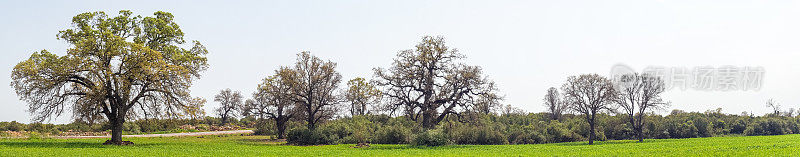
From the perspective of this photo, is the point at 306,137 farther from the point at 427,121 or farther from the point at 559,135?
the point at 559,135

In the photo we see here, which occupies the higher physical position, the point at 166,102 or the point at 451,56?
the point at 451,56

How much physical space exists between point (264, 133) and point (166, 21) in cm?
2597

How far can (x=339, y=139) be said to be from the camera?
1800 inches

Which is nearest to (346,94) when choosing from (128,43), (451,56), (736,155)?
(451,56)

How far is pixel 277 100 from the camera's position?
49781 mm

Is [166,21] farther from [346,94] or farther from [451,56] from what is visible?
[451,56]

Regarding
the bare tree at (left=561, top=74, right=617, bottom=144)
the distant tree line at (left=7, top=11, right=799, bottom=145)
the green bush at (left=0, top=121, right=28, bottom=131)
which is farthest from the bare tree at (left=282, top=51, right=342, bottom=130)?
the green bush at (left=0, top=121, right=28, bottom=131)

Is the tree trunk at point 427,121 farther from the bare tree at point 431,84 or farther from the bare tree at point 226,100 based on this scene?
the bare tree at point 226,100

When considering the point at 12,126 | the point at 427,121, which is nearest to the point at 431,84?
the point at 427,121

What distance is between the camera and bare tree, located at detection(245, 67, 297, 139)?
4616 cm

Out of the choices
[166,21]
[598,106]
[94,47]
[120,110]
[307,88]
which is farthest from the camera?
[598,106]

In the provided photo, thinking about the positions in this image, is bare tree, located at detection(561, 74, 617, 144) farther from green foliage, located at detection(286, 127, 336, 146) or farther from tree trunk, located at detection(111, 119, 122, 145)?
tree trunk, located at detection(111, 119, 122, 145)

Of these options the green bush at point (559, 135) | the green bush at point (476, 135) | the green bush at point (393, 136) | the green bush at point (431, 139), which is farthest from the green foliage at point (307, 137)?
the green bush at point (559, 135)

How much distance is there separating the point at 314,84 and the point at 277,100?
5.82 meters
